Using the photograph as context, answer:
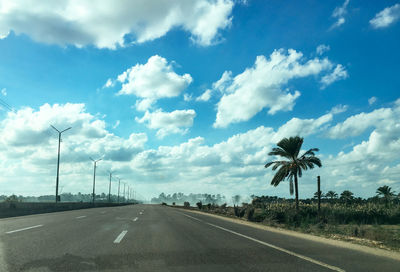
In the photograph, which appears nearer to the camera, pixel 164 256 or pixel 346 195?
pixel 164 256

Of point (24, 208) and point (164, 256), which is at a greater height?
point (164, 256)

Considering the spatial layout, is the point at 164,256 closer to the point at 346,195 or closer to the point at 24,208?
the point at 24,208

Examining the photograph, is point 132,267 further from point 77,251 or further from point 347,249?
point 347,249

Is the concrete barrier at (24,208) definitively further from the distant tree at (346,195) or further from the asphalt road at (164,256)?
the distant tree at (346,195)

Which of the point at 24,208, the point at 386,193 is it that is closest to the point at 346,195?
the point at 386,193

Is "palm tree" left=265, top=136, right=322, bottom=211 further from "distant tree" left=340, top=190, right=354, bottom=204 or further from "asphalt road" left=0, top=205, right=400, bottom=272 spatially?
"distant tree" left=340, top=190, right=354, bottom=204

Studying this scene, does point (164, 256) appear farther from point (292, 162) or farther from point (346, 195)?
point (346, 195)

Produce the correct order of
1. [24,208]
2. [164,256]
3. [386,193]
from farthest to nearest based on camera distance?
[386,193] < [24,208] < [164,256]

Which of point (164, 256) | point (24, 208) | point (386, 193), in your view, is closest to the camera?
point (164, 256)

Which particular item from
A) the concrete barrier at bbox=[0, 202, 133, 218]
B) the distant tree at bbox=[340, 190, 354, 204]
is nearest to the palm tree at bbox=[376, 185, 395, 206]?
the distant tree at bbox=[340, 190, 354, 204]

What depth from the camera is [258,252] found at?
8633 mm

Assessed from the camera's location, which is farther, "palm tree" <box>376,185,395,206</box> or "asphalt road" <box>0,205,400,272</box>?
"palm tree" <box>376,185,395,206</box>

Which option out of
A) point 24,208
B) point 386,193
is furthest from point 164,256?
point 386,193

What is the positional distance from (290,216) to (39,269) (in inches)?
826
